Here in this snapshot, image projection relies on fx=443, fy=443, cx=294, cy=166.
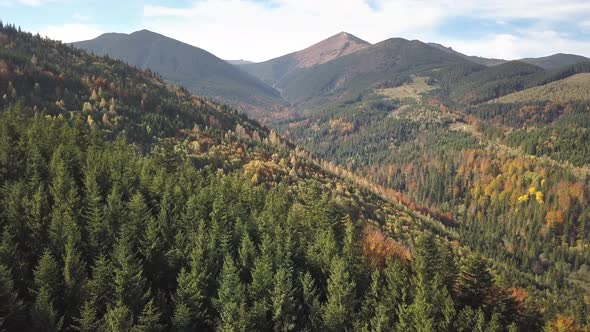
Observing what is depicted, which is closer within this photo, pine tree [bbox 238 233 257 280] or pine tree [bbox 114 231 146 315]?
pine tree [bbox 114 231 146 315]

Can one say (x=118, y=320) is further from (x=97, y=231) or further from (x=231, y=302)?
(x=97, y=231)

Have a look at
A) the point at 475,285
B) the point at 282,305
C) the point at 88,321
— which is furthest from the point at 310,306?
the point at 475,285

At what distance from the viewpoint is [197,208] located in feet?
260

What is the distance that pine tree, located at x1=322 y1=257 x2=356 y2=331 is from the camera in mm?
59219

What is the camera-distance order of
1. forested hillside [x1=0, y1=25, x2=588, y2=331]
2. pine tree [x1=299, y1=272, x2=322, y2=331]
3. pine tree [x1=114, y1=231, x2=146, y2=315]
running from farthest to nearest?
1. pine tree [x1=299, y1=272, x2=322, y2=331]
2. forested hillside [x1=0, y1=25, x2=588, y2=331]
3. pine tree [x1=114, y1=231, x2=146, y2=315]

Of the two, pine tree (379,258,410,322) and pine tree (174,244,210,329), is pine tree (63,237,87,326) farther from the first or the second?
pine tree (379,258,410,322)

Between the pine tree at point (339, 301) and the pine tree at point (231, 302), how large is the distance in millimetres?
11820

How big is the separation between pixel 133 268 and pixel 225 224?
23.3m

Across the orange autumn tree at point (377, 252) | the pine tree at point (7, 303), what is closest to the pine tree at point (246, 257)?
the orange autumn tree at point (377, 252)

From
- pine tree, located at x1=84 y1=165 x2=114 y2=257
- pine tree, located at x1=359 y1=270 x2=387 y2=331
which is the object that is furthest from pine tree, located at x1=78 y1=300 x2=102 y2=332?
pine tree, located at x1=359 y1=270 x2=387 y2=331

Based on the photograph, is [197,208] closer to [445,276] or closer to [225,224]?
[225,224]

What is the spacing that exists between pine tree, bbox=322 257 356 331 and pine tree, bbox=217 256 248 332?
465 inches

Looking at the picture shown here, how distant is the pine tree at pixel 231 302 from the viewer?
52.4m

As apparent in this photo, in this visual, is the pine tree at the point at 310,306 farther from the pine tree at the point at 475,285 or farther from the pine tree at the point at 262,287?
the pine tree at the point at 475,285
